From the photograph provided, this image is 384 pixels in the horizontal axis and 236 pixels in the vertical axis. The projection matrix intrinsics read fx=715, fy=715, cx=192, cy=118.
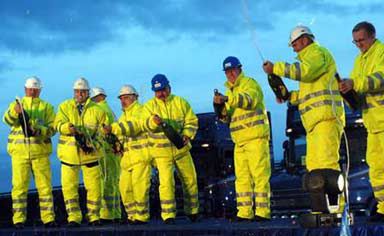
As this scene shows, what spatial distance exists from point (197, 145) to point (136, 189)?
23.8ft

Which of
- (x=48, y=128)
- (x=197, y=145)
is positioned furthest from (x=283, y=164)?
(x=48, y=128)

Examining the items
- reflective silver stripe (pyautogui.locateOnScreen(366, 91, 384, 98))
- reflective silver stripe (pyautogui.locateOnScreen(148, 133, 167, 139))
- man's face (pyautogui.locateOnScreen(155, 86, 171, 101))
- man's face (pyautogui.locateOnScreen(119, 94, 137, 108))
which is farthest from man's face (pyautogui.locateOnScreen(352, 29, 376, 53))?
man's face (pyautogui.locateOnScreen(119, 94, 137, 108))

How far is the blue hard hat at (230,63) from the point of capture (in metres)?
9.80

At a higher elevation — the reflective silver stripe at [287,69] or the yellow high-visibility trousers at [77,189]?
the reflective silver stripe at [287,69]

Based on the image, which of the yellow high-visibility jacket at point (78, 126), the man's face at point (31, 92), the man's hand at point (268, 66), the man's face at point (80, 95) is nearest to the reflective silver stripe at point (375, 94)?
the man's hand at point (268, 66)

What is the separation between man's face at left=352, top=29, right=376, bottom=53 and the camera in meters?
7.93

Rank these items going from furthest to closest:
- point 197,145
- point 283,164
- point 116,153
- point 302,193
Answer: point 197,145
point 283,164
point 302,193
point 116,153

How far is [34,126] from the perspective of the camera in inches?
450

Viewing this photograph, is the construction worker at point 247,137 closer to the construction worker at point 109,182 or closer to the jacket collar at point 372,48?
the jacket collar at point 372,48

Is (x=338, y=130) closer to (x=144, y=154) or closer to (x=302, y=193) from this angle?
(x=144, y=154)

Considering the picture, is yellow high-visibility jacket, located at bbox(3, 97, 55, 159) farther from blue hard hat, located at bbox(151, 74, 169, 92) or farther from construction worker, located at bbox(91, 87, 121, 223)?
blue hard hat, located at bbox(151, 74, 169, 92)

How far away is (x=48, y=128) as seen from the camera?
11672mm

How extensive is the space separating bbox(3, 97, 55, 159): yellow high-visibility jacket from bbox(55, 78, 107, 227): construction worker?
28 centimetres

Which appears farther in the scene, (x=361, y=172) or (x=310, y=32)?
(x=361, y=172)
